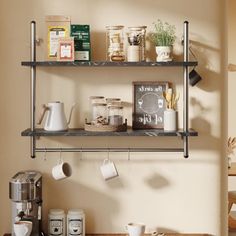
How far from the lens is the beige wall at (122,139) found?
2754 millimetres

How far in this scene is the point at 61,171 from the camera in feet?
8.79

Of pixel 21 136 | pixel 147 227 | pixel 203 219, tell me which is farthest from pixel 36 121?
pixel 203 219

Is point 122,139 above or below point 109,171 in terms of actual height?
above

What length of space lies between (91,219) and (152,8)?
1.12 meters

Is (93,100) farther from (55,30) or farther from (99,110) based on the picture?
(55,30)

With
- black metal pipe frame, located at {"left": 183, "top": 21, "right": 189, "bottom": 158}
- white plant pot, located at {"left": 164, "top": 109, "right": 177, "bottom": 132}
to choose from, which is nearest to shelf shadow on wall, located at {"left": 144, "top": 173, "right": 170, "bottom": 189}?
black metal pipe frame, located at {"left": 183, "top": 21, "right": 189, "bottom": 158}

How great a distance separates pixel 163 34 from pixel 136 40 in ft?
0.45

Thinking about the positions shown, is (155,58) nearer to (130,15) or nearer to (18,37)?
(130,15)

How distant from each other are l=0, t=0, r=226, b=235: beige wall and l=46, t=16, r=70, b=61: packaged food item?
104 mm

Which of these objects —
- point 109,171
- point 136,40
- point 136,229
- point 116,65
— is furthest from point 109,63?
point 136,229

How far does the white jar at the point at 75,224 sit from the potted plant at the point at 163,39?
0.87 m

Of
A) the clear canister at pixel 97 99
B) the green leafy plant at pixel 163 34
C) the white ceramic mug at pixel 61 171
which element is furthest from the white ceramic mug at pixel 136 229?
the green leafy plant at pixel 163 34

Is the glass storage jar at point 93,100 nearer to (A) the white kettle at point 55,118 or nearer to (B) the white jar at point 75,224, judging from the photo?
(A) the white kettle at point 55,118

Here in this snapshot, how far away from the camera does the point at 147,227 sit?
2.82 meters
